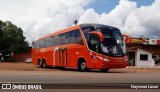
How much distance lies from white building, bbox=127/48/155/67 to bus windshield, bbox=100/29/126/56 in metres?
26.1

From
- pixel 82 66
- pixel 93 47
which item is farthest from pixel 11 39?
pixel 93 47

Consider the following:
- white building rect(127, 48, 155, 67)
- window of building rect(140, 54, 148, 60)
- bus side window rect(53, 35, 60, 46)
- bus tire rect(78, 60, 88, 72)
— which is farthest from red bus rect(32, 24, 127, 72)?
window of building rect(140, 54, 148, 60)

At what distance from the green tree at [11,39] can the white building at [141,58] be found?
107 ft

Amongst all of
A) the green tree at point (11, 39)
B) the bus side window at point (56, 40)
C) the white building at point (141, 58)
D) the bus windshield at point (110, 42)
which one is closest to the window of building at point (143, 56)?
the white building at point (141, 58)

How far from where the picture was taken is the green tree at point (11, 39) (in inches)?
2916

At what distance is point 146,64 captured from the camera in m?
48.9

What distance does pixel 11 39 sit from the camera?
2968 inches

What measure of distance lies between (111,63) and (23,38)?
57866 mm

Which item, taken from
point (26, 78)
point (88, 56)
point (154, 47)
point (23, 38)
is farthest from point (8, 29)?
point (26, 78)

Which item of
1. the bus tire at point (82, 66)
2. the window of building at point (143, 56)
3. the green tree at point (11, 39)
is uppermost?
the green tree at point (11, 39)

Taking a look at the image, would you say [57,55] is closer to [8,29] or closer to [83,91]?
[83,91]

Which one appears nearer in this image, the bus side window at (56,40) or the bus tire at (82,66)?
the bus tire at (82,66)

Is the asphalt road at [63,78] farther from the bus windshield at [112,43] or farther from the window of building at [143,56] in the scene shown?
the window of building at [143,56]

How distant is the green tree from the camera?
74.1 m
